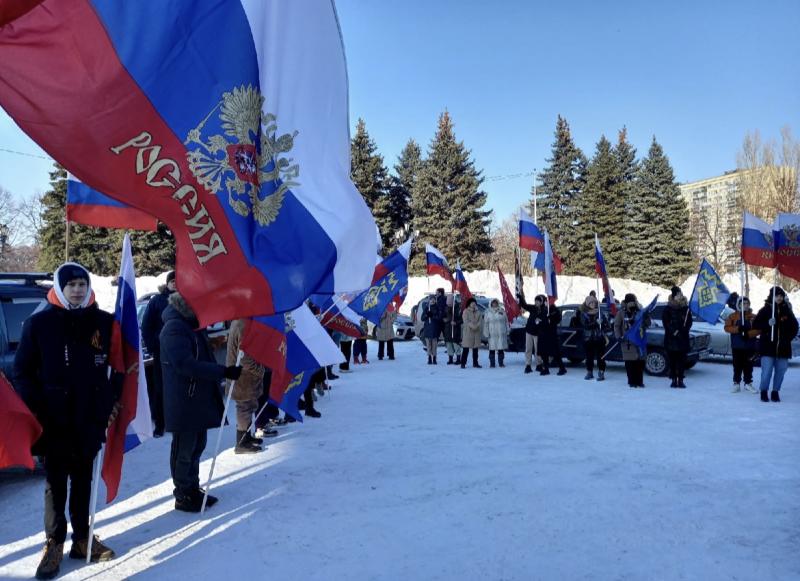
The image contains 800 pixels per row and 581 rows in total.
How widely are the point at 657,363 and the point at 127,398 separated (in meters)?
12.7

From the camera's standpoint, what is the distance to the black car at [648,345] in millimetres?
14070

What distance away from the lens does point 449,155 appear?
46.8m

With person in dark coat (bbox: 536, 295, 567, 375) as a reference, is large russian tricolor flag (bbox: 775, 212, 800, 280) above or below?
above

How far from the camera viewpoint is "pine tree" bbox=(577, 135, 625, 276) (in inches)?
1875

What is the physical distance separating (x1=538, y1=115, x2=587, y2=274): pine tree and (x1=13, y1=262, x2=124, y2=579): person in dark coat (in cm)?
4748

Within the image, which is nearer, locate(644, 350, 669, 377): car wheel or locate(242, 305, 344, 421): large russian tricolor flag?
locate(242, 305, 344, 421): large russian tricolor flag

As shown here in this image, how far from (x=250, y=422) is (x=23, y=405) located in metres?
3.86

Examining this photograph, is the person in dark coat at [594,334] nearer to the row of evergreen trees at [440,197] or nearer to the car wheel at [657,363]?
the car wheel at [657,363]

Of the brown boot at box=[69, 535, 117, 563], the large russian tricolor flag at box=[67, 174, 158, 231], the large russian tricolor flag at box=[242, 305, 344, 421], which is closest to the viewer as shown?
the brown boot at box=[69, 535, 117, 563]

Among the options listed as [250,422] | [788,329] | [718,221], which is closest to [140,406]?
[250,422]

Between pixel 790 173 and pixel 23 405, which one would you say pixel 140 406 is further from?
pixel 790 173

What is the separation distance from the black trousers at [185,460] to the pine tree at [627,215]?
46.1m

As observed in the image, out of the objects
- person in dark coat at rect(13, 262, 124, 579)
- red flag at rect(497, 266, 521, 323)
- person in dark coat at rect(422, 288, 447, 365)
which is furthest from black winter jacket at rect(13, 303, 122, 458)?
person in dark coat at rect(422, 288, 447, 365)

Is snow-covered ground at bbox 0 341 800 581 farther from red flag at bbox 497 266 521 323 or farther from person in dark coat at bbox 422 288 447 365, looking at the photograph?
person in dark coat at bbox 422 288 447 365
